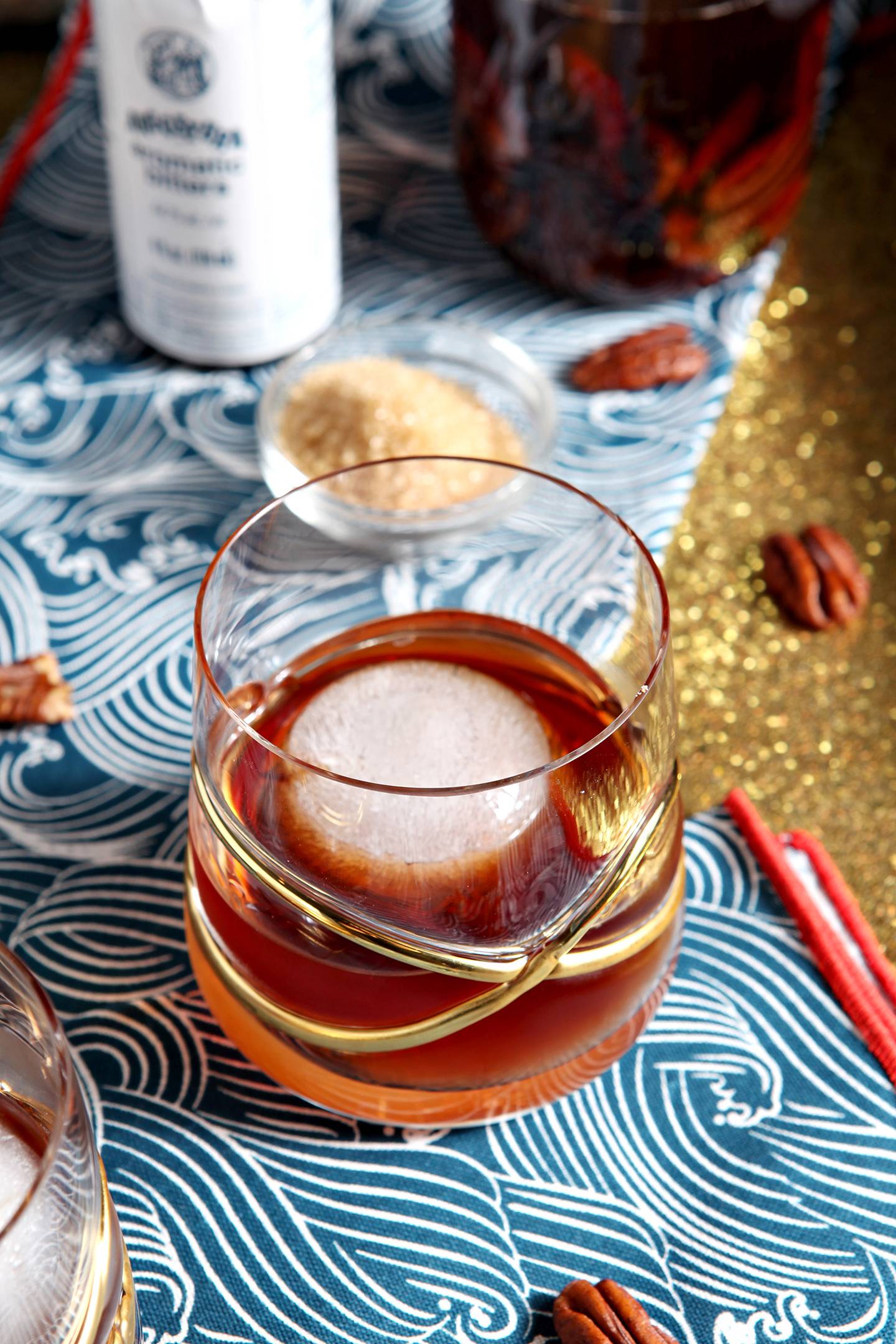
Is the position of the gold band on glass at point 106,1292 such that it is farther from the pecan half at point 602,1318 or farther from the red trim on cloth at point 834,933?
the red trim on cloth at point 834,933

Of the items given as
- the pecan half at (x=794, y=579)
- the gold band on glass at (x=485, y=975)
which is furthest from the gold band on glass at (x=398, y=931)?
the pecan half at (x=794, y=579)

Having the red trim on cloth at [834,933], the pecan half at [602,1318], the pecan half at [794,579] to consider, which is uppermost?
the pecan half at [794,579]

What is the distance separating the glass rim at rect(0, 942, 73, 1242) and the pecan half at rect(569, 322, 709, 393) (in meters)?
0.52

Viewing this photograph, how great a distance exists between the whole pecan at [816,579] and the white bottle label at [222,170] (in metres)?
0.32

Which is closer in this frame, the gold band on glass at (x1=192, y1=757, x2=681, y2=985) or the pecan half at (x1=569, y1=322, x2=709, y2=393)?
the gold band on glass at (x1=192, y1=757, x2=681, y2=985)

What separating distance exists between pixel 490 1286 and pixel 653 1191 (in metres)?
0.07

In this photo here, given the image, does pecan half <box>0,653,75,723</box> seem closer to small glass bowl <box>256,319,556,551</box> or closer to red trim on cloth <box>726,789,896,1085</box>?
small glass bowl <box>256,319,556,551</box>

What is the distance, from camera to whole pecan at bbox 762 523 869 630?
0.68m

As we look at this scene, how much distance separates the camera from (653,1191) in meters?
0.50

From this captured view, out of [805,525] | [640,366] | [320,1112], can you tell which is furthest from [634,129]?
[320,1112]

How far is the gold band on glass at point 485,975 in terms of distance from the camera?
44cm

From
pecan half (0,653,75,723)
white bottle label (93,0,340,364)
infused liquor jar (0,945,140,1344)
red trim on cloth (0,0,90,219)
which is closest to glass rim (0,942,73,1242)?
infused liquor jar (0,945,140,1344)

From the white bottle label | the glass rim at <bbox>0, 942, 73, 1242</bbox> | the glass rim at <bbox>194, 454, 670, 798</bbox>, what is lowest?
the glass rim at <bbox>0, 942, 73, 1242</bbox>

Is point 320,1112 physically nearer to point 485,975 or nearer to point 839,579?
point 485,975
